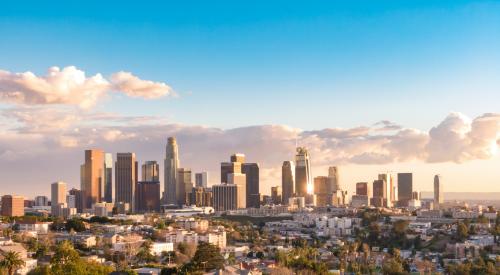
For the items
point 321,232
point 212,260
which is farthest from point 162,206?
point 212,260

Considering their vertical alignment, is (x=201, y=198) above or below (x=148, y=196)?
below

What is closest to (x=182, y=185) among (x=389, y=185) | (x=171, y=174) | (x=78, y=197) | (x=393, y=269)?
(x=171, y=174)

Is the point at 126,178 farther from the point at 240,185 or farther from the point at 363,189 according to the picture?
the point at 363,189

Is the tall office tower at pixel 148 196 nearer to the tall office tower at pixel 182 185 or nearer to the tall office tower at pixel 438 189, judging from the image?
the tall office tower at pixel 182 185

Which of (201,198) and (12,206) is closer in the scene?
(12,206)

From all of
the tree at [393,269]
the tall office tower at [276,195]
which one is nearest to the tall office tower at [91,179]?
the tall office tower at [276,195]

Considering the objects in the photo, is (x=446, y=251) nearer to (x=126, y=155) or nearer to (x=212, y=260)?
(x=212, y=260)

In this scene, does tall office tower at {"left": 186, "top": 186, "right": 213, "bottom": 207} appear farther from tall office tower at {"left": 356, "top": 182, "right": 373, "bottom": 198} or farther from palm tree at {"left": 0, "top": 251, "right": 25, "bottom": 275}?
palm tree at {"left": 0, "top": 251, "right": 25, "bottom": 275}
